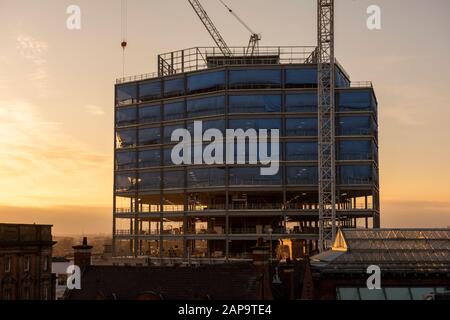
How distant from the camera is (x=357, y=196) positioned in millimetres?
136375

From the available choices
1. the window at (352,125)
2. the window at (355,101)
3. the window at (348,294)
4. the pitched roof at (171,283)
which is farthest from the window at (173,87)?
the window at (348,294)

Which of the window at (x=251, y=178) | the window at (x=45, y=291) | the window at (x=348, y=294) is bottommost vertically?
the window at (x=45, y=291)

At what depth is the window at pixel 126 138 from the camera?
444 ft

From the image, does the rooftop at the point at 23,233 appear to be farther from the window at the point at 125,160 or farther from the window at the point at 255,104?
the window at the point at 125,160

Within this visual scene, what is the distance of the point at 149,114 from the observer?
134m

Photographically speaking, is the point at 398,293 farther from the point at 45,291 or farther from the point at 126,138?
the point at 126,138

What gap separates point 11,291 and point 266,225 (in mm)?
63267

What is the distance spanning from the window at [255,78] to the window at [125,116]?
954 inches

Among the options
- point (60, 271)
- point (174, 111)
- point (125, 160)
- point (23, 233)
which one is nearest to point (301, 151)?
point (174, 111)

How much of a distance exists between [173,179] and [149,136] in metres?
11.4

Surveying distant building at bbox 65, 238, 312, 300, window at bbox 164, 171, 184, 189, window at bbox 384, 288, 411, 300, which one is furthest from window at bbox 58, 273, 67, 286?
window at bbox 384, 288, 411, 300

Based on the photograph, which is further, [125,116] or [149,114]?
[125,116]

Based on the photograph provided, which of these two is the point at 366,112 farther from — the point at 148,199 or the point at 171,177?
the point at 148,199
